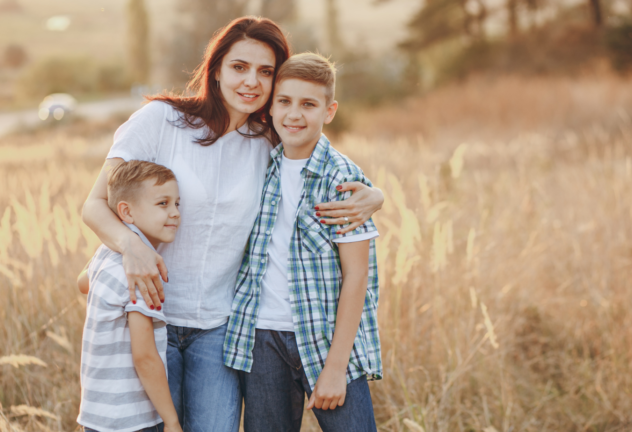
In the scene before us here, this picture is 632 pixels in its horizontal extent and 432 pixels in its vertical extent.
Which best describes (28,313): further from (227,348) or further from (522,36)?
(522,36)

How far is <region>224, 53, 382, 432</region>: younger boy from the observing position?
1712mm

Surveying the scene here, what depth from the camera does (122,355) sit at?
161 centimetres

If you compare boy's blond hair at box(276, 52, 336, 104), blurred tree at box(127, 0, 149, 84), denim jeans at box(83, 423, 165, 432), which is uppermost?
blurred tree at box(127, 0, 149, 84)

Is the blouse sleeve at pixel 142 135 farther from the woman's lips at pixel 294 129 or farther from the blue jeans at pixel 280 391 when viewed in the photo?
the blue jeans at pixel 280 391

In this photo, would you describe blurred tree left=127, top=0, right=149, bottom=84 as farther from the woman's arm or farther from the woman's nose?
the woman's arm

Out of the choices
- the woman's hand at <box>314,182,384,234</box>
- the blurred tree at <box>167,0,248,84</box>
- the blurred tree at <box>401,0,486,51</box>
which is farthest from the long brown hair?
the blurred tree at <box>401,0,486,51</box>

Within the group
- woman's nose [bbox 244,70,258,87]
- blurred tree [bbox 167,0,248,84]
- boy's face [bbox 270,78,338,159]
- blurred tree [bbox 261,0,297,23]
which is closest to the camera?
boy's face [bbox 270,78,338,159]

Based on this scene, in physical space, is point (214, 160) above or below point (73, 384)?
above

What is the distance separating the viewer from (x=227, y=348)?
1822 millimetres

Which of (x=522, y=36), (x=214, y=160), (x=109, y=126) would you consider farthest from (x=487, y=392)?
(x=522, y=36)

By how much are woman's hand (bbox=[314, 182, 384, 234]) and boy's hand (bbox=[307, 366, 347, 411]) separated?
48 cm

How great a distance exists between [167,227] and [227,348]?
1.62ft

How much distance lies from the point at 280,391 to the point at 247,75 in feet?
3.93

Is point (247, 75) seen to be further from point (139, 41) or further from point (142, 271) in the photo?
point (139, 41)
